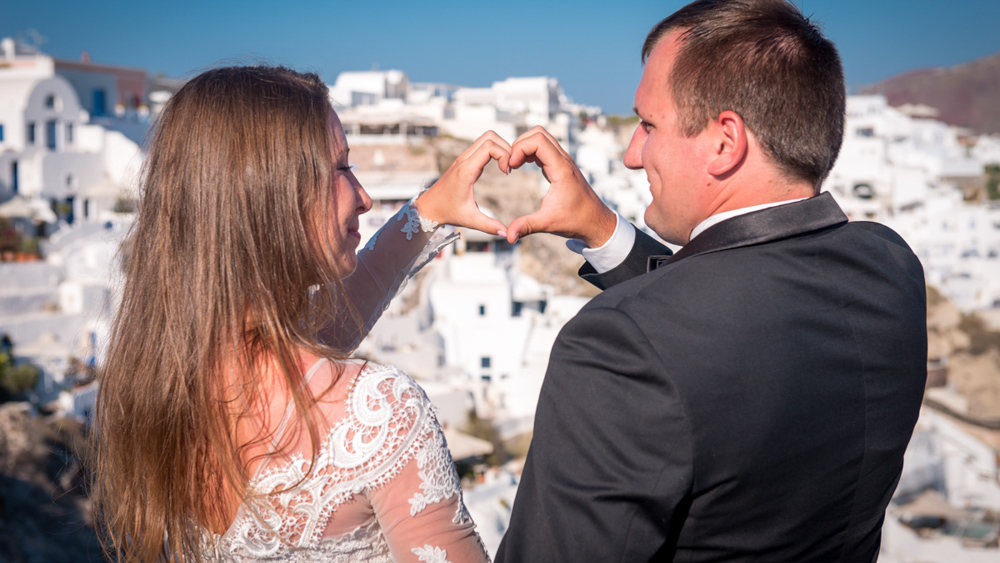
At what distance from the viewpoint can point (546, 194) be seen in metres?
1.41

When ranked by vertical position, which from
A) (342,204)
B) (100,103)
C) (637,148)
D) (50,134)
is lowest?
(50,134)

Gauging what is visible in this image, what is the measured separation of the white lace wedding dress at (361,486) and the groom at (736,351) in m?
0.16

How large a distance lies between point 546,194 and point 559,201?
0.18 ft

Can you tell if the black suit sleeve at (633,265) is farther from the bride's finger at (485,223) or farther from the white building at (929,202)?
the white building at (929,202)

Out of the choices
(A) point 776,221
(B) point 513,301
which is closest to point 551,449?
(A) point 776,221

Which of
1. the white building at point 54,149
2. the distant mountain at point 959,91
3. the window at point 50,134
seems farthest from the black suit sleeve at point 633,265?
the distant mountain at point 959,91

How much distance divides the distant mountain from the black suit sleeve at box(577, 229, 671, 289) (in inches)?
2182

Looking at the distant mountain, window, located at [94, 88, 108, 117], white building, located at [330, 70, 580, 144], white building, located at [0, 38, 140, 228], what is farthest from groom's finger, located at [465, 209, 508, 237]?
the distant mountain

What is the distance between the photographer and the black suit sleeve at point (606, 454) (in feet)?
2.82

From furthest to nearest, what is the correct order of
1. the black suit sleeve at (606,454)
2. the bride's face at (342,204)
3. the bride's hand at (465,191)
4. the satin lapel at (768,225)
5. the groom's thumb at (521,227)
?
the bride's hand at (465,191) → the groom's thumb at (521,227) → the bride's face at (342,204) → the satin lapel at (768,225) → the black suit sleeve at (606,454)

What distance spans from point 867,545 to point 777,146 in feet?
1.91

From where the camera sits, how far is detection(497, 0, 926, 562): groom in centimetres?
87

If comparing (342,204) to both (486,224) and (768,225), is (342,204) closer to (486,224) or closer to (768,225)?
(486,224)

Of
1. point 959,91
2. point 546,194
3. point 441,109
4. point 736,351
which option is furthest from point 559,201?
point 959,91
